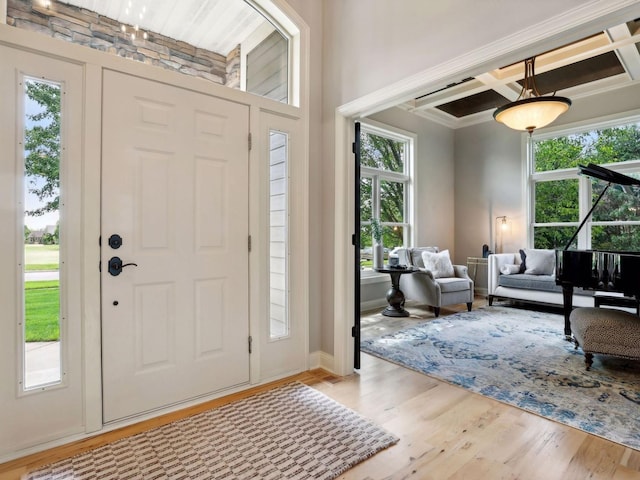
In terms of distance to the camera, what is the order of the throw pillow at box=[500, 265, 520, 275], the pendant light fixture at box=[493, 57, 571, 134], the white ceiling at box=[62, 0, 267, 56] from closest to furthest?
the white ceiling at box=[62, 0, 267, 56], the pendant light fixture at box=[493, 57, 571, 134], the throw pillow at box=[500, 265, 520, 275]

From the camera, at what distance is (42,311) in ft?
6.25

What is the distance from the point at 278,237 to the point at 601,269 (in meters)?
2.74

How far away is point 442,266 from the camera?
5285 millimetres

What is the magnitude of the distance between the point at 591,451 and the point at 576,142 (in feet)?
17.3

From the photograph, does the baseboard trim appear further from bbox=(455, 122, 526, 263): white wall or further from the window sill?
bbox=(455, 122, 526, 263): white wall

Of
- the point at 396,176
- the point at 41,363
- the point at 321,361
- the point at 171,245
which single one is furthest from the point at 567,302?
the point at 41,363

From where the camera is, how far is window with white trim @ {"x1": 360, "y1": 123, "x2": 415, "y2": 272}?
5480 mm

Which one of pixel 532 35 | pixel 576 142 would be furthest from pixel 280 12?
pixel 576 142

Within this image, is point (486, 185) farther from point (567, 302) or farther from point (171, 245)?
point (171, 245)

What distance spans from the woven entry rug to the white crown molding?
2.16 m

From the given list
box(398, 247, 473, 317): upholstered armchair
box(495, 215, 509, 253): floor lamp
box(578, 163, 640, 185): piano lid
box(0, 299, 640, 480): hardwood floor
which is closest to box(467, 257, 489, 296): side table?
box(495, 215, 509, 253): floor lamp

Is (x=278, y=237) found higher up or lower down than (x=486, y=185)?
lower down

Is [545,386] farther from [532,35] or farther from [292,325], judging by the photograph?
[532,35]

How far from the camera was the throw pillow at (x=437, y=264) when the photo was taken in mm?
5242
